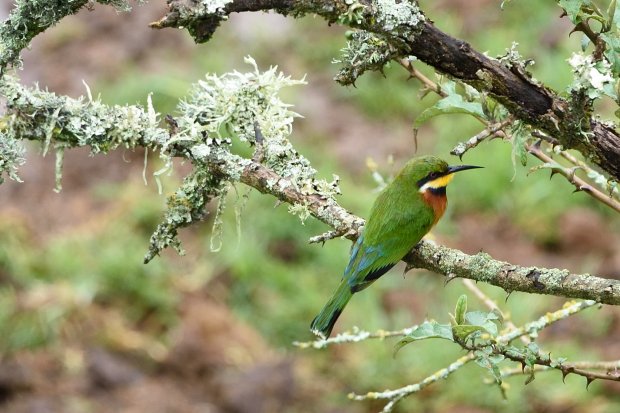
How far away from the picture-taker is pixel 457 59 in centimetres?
172

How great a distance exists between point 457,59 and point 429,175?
4.49ft

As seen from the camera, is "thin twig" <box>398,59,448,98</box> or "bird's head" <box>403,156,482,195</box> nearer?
"thin twig" <box>398,59,448,98</box>

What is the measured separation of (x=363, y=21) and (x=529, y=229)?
5.24 metres

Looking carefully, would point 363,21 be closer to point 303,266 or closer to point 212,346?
point 212,346

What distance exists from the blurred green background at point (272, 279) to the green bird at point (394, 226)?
74.0 inches

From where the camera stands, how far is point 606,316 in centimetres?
606

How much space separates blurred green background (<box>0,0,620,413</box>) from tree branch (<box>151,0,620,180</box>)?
3.14m

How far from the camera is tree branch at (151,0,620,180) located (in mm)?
1682

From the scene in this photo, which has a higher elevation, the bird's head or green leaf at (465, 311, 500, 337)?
the bird's head

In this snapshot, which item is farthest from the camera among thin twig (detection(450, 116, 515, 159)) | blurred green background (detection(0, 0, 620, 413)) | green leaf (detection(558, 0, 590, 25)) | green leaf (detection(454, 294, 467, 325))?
blurred green background (detection(0, 0, 620, 413))

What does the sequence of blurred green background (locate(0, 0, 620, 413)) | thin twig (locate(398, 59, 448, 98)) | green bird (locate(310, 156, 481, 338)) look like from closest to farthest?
thin twig (locate(398, 59, 448, 98)) → green bird (locate(310, 156, 481, 338)) → blurred green background (locate(0, 0, 620, 413))

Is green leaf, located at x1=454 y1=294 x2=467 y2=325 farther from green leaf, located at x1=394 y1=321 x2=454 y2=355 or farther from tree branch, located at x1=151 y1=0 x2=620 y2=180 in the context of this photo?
tree branch, located at x1=151 y1=0 x2=620 y2=180

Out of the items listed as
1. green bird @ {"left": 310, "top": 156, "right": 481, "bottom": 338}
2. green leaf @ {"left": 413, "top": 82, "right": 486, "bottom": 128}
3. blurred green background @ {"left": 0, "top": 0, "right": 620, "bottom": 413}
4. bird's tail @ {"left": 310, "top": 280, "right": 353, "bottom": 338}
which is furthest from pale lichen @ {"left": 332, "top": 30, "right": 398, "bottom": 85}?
blurred green background @ {"left": 0, "top": 0, "right": 620, "bottom": 413}

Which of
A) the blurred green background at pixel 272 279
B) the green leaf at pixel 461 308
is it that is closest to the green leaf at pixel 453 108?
the green leaf at pixel 461 308
